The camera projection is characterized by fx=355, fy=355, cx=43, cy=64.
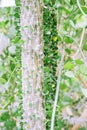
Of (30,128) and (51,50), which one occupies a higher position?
(51,50)

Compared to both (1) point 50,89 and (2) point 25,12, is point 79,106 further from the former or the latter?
(2) point 25,12

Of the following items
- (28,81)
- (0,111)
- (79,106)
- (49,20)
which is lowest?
(79,106)

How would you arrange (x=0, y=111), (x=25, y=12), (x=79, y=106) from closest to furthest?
(x=25, y=12) < (x=0, y=111) < (x=79, y=106)

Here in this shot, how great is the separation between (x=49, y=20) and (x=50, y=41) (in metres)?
0.04

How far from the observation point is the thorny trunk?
0.62 metres

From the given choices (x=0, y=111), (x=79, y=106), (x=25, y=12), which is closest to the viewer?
(x=25, y=12)

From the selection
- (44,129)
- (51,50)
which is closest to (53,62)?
(51,50)

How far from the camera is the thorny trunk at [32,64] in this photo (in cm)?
62

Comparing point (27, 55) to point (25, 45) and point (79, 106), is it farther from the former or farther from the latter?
point (79, 106)

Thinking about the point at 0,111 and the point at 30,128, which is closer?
the point at 30,128

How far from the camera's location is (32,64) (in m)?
0.64

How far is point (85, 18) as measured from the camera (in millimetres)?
626

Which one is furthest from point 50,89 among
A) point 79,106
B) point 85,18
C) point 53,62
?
point 79,106

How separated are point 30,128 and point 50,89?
0.09 metres
